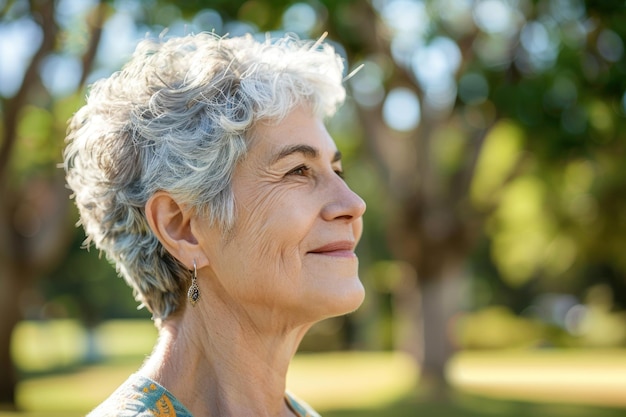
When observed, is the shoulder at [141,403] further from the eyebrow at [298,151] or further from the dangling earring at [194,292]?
the eyebrow at [298,151]

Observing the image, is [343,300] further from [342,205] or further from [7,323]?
[7,323]

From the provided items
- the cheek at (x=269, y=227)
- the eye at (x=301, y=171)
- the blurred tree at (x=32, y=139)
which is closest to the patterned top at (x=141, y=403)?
the cheek at (x=269, y=227)

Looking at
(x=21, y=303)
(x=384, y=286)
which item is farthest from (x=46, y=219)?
(x=384, y=286)

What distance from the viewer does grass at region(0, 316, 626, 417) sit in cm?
1277

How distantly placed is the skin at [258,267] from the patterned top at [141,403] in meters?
0.05

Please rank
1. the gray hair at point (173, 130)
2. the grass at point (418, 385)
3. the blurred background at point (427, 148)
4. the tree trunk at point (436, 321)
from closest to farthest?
the gray hair at point (173, 130)
the blurred background at point (427, 148)
the grass at point (418, 385)
the tree trunk at point (436, 321)

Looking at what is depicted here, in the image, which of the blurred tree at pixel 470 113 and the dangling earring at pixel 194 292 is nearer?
the dangling earring at pixel 194 292

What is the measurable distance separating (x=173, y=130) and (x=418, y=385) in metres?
13.3

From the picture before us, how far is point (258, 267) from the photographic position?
1.93 m

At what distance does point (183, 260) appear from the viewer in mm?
1975

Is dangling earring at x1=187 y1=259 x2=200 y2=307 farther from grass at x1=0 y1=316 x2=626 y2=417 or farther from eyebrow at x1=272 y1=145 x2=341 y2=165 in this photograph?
grass at x1=0 y1=316 x2=626 y2=417

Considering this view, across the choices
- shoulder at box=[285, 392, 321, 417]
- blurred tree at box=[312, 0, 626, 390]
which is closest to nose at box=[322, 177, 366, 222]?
shoulder at box=[285, 392, 321, 417]

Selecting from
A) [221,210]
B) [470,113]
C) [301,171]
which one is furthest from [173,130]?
[470,113]

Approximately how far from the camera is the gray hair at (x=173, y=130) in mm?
1920
